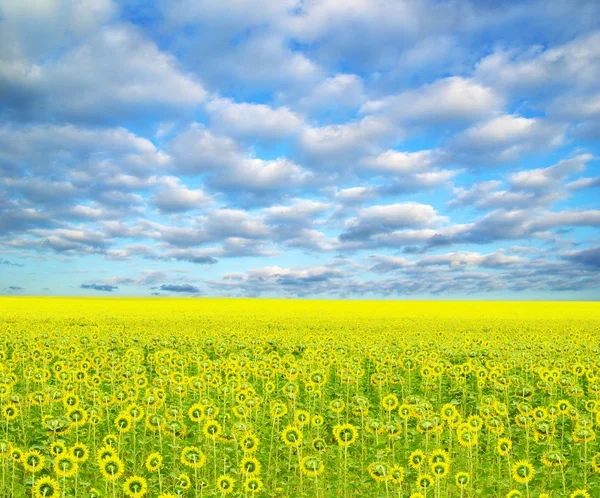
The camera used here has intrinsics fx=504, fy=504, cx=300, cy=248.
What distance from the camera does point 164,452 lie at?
37.7 feet

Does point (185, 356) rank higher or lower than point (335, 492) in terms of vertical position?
higher

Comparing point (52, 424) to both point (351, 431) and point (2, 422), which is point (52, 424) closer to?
point (2, 422)

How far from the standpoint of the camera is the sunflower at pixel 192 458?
8.73 meters

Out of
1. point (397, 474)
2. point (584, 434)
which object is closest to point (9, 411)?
point (397, 474)

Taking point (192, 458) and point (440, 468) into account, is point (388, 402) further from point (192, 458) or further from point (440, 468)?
point (192, 458)

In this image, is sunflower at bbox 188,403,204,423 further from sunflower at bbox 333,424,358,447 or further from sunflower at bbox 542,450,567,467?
sunflower at bbox 542,450,567,467

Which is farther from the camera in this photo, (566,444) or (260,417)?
(260,417)

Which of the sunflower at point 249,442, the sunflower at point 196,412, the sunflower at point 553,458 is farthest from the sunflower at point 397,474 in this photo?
the sunflower at point 196,412

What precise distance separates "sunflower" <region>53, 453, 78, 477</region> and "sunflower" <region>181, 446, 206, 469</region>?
1.76 m

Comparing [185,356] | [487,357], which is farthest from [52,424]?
[487,357]

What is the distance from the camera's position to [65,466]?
8.25 metres

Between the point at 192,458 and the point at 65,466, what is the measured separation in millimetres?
2045

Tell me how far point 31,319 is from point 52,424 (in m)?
39.2

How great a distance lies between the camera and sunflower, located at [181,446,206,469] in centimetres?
873
